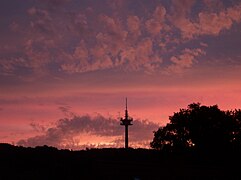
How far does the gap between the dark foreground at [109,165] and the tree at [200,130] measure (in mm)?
3500

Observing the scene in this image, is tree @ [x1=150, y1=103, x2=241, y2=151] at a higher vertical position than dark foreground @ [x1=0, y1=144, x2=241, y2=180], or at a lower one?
higher

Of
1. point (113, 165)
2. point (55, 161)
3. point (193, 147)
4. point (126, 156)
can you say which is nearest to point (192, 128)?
point (193, 147)

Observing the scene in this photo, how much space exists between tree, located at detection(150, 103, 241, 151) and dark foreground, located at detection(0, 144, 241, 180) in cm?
350

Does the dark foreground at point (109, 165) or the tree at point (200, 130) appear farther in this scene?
the tree at point (200, 130)

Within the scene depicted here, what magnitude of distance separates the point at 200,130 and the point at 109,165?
70.2 ft

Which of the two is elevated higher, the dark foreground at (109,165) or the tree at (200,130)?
the tree at (200,130)

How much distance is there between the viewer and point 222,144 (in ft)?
160

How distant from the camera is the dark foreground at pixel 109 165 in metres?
21.1

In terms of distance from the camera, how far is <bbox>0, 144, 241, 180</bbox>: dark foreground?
832 inches

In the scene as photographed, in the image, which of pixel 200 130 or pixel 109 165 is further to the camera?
pixel 200 130

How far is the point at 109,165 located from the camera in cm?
3275

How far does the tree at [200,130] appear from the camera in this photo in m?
49.8

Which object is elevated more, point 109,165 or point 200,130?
point 200,130

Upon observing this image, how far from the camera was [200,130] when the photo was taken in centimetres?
5100
